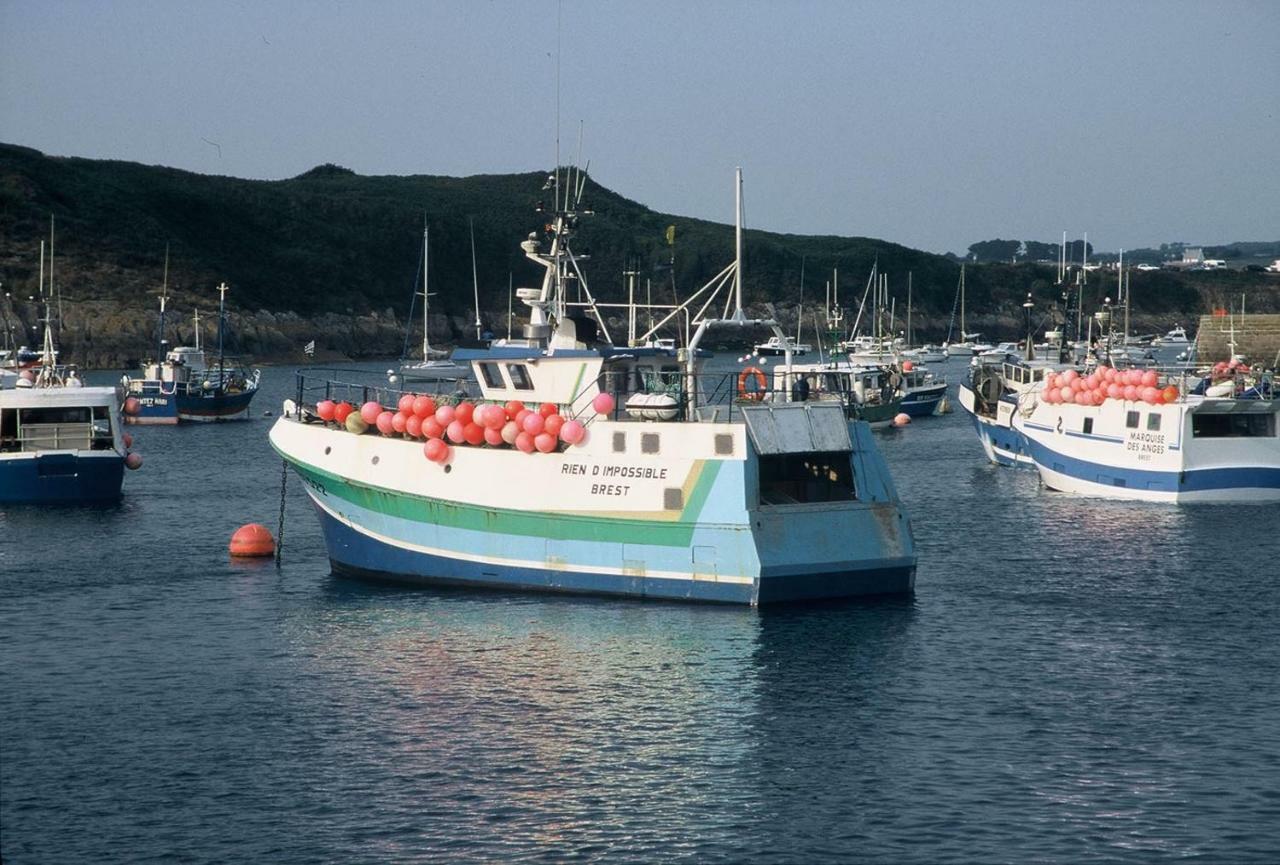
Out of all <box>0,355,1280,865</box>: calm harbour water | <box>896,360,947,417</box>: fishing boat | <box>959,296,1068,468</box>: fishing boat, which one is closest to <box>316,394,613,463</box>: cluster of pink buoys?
<box>0,355,1280,865</box>: calm harbour water

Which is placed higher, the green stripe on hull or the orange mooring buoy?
the green stripe on hull

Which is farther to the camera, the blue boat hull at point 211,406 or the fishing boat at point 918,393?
the fishing boat at point 918,393

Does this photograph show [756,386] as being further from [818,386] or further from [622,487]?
[622,487]

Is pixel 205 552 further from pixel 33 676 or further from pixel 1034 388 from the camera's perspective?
pixel 1034 388

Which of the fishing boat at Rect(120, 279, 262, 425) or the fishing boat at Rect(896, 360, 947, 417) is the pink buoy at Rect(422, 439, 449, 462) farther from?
the fishing boat at Rect(896, 360, 947, 417)

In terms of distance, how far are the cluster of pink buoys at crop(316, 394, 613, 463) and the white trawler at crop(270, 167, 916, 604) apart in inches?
1.7

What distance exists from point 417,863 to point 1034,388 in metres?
49.7

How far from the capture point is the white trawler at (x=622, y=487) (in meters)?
32.8

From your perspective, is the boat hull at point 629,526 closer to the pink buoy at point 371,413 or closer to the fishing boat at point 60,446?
the pink buoy at point 371,413

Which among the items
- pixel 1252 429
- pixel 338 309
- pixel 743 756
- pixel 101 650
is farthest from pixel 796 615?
pixel 338 309

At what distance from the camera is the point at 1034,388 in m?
65.8

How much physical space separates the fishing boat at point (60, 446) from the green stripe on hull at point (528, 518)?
18266 millimetres

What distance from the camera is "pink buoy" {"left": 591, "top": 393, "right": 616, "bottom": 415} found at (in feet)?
112

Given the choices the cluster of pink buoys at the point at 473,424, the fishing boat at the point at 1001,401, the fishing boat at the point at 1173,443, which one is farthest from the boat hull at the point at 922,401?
the cluster of pink buoys at the point at 473,424
